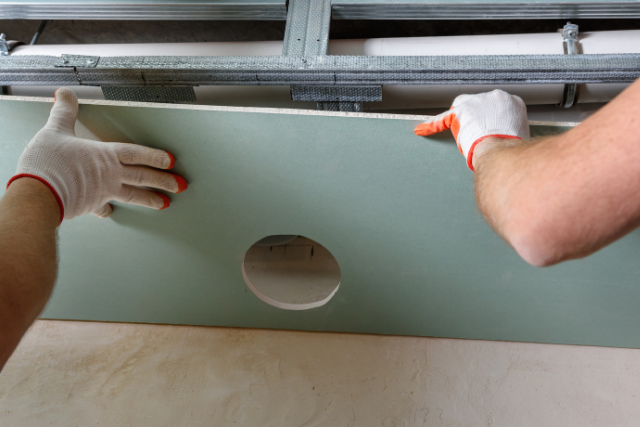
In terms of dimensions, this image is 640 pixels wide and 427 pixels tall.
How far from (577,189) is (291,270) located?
1478mm

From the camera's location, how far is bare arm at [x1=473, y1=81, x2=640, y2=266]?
57 cm

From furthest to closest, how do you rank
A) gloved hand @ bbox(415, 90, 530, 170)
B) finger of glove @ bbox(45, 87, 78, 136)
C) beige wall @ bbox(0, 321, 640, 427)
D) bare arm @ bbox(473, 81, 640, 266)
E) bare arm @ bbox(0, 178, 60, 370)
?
beige wall @ bbox(0, 321, 640, 427)
finger of glove @ bbox(45, 87, 78, 136)
gloved hand @ bbox(415, 90, 530, 170)
bare arm @ bbox(0, 178, 60, 370)
bare arm @ bbox(473, 81, 640, 266)

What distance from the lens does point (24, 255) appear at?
0.86 metres

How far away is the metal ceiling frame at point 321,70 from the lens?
1.06 metres

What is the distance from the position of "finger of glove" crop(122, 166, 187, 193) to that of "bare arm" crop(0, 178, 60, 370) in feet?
0.60

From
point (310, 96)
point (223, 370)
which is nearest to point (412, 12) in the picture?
point (310, 96)

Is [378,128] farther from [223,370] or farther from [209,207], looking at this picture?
[223,370]

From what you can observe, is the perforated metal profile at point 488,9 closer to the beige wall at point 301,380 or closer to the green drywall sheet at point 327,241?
the green drywall sheet at point 327,241

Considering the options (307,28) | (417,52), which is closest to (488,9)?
(417,52)

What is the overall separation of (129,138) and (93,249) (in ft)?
1.60

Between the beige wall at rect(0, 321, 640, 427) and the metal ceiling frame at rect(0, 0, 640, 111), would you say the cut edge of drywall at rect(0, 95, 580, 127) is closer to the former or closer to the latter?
the metal ceiling frame at rect(0, 0, 640, 111)

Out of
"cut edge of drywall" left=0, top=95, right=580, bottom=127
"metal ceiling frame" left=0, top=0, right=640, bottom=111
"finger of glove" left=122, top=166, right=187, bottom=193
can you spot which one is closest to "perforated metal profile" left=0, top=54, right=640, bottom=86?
"metal ceiling frame" left=0, top=0, right=640, bottom=111

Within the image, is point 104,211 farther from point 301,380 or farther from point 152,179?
point 301,380

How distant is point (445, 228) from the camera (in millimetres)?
1244
